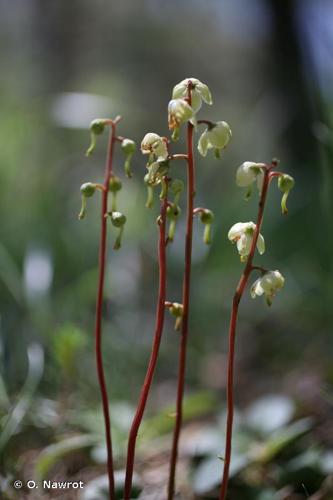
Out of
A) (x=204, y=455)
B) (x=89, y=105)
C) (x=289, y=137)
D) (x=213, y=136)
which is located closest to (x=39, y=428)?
(x=204, y=455)

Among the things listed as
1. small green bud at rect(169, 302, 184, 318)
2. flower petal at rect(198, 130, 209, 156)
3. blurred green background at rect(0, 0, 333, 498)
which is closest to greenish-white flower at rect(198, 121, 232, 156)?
flower petal at rect(198, 130, 209, 156)

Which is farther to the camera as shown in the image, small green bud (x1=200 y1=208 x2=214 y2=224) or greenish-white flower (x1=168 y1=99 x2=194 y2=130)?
small green bud (x1=200 y1=208 x2=214 y2=224)

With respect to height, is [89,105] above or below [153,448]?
above

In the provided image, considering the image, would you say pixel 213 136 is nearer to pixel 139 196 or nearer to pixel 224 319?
→ pixel 224 319

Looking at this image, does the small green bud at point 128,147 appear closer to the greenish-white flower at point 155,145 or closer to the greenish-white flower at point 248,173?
the greenish-white flower at point 155,145

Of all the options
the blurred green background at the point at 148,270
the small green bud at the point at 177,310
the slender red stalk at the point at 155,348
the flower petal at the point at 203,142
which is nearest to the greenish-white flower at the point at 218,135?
the flower petal at the point at 203,142

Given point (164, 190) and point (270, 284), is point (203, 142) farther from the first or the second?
point (270, 284)

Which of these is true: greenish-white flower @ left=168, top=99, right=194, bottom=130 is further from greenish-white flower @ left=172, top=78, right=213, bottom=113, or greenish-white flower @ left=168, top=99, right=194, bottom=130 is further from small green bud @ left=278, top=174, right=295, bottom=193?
small green bud @ left=278, top=174, right=295, bottom=193

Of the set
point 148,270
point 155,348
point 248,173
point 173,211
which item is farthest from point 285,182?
point 148,270
